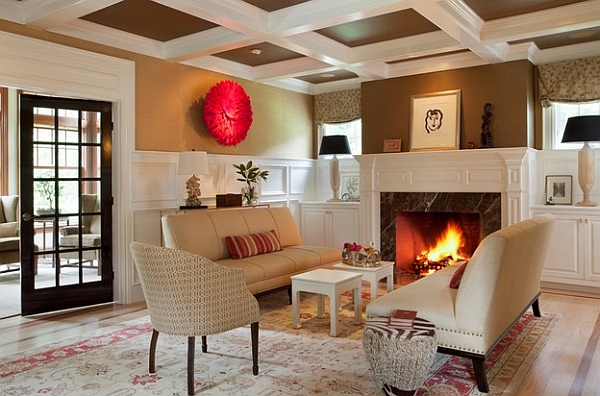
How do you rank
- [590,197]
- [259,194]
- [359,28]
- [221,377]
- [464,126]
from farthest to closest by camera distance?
[259,194] → [464,126] → [590,197] → [359,28] → [221,377]

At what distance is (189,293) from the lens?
288cm

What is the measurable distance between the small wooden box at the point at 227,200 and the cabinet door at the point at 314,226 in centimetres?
168

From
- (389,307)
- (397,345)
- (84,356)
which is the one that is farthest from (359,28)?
(84,356)

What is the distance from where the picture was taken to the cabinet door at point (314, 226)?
709cm

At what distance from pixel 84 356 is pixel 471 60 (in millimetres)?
4998

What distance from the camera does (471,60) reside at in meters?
5.70

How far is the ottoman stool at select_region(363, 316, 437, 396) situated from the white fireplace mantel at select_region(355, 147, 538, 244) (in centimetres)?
313

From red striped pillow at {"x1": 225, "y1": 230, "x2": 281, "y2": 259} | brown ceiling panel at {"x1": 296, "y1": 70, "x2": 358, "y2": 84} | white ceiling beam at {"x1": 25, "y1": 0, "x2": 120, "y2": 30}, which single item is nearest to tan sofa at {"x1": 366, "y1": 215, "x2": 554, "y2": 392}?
red striped pillow at {"x1": 225, "y1": 230, "x2": 281, "y2": 259}

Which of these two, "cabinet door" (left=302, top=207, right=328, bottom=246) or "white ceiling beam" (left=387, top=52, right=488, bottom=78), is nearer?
"white ceiling beam" (left=387, top=52, right=488, bottom=78)

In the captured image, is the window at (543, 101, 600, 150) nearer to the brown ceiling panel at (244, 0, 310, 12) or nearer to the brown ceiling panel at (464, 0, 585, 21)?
the brown ceiling panel at (464, 0, 585, 21)

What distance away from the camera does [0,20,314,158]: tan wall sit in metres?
5.17

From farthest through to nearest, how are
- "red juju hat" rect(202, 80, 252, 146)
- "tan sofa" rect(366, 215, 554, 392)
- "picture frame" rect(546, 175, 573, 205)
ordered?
"red juju hat" rect(202, 80, 252, 146)
"picture frame" rect(546, 175, 573, 205)
"tan sofa" rect(366, 215, 554, 392)

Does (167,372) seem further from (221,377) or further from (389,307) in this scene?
(389,307)

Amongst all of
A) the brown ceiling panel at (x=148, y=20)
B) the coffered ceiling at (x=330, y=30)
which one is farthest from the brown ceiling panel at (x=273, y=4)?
the brown ceiling panel at (x=148, y=20)
